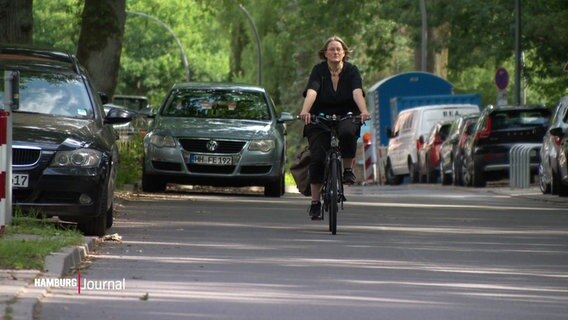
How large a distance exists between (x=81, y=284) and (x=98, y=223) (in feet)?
13.7

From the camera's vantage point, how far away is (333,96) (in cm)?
1666

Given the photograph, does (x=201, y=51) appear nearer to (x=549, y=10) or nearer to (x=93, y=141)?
(x=549, y=10)

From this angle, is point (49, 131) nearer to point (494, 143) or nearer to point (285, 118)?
point (285, 118)

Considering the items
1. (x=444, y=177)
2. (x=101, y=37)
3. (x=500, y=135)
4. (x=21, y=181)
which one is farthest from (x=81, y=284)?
(x=444, y=177)

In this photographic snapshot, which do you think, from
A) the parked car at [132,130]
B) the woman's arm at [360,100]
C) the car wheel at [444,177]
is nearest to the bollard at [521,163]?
the car wheel at [444,177]

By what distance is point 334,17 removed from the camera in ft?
204

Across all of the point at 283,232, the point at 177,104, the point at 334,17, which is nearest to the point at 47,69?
the point at 283,232

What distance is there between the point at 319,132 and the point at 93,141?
2538mm

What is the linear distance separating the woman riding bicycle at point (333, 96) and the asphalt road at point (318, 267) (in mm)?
817

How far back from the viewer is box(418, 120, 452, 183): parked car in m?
42.4

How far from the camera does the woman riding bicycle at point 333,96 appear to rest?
16.6 m

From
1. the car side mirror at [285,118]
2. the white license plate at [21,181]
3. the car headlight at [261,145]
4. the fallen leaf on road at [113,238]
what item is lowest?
the fallen leaf on road at [113,238]

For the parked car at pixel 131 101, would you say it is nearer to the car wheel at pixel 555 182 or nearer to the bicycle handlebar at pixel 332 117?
the car wheel at pixel 555 182

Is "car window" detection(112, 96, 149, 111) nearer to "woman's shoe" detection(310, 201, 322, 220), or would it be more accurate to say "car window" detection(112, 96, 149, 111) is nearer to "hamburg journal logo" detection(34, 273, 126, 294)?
"woman's shoe" detection(310, 201, 322, 220)
